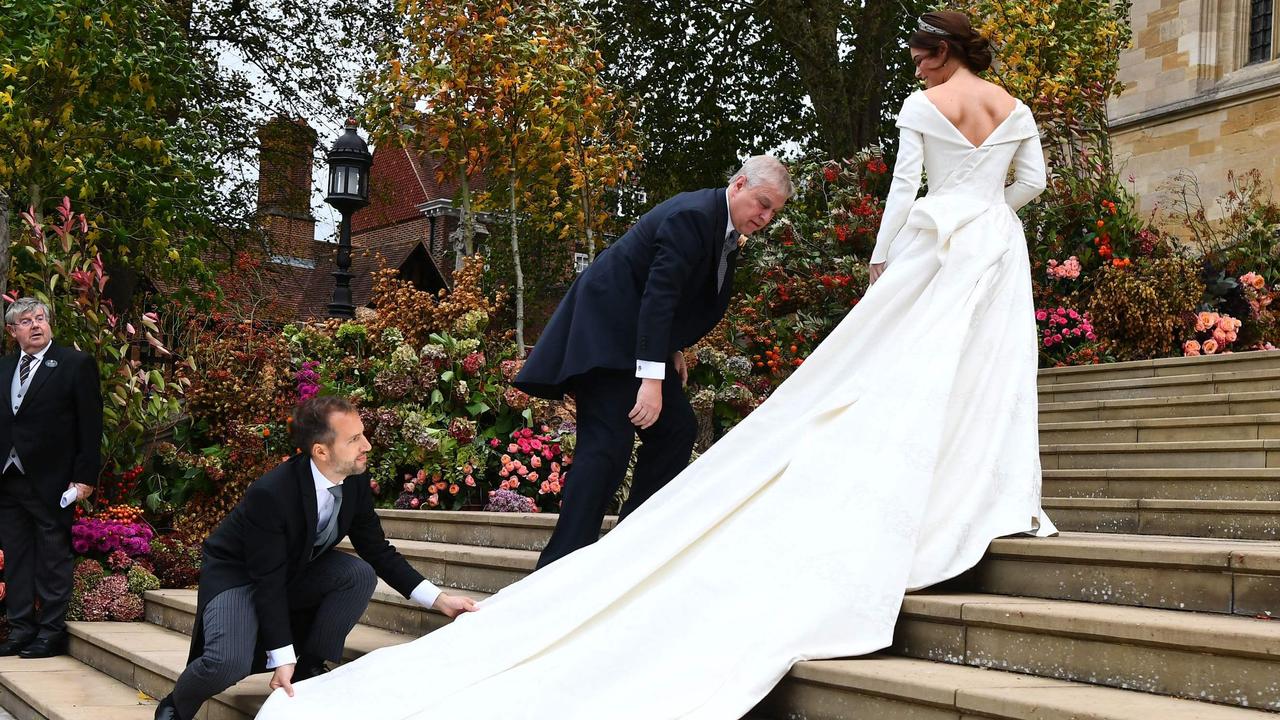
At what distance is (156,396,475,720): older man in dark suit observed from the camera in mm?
3875

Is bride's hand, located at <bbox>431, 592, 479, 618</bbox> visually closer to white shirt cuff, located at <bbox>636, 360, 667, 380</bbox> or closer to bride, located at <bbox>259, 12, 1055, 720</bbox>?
bride, located at <bbox>259, 12, 1055, 720</bbox>

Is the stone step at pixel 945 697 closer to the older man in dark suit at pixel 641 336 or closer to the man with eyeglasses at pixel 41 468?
the older man in dark suit at pixel 641 336

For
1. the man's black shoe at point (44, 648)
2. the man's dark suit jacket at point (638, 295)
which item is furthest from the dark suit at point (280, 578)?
the man's black shoe at point (44, 648)

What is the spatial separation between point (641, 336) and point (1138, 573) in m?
1.87

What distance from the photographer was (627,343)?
4555 mm

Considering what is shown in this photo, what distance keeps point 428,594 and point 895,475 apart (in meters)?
1.67

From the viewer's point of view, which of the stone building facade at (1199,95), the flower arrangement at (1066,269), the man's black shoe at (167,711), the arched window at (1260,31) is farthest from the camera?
the arched window at (1260,31)

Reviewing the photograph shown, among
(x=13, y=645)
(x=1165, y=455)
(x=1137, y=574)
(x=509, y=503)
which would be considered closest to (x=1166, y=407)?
(x=1165, y=455)

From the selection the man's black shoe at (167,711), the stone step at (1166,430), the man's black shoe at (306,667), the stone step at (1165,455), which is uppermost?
the stone step at (1166,430)

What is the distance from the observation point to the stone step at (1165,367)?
317 inches

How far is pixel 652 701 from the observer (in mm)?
3441

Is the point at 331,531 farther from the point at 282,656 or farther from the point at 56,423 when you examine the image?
the point at 56,423

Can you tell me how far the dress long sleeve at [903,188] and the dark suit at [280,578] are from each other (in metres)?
2.16

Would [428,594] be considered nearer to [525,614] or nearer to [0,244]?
[525,614]
